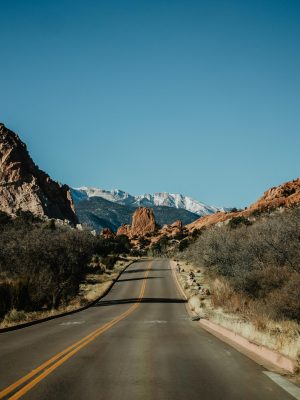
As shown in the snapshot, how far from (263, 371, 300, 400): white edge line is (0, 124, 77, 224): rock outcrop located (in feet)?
356

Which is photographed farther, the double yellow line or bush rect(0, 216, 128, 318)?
bush rect(0, 216, 128, 318)

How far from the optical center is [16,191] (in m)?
120

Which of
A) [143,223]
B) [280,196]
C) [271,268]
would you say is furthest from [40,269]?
[143,223]

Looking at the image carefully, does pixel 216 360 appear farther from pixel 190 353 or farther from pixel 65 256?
pixel 65 256

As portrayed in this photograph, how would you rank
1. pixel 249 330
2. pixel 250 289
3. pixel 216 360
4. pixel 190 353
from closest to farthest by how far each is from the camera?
pixel 216 360 < pixel 190 353 < pixel 249 330 < pixel 250 289

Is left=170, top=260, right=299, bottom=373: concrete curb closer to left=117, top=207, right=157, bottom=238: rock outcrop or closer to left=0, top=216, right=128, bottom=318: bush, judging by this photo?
left=0, top=216, right=128, bottom=318: bush

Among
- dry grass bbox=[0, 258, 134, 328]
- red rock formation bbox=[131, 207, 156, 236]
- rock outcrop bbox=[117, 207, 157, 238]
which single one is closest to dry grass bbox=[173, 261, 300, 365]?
dry grass bbox=[0, 258, 134, 328]

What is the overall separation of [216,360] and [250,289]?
1732 cm

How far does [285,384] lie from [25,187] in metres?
120

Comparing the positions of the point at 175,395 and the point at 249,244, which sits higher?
the point at 249,244

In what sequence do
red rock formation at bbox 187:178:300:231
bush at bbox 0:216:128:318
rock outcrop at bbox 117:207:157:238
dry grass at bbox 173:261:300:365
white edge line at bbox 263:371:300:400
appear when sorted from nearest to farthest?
white edge line at bbox 263:371:300:400 → dry grass at bbox 173:261:300:365 → bush at bbox 0:216:128:318 → red rock formation at bbox 187:178:300:231 → rock outcrop at bbox 117:207:157:238

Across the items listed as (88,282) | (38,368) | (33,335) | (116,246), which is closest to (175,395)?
(38,368)

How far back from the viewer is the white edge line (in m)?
6.75

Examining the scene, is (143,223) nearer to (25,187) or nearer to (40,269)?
(25,187)
